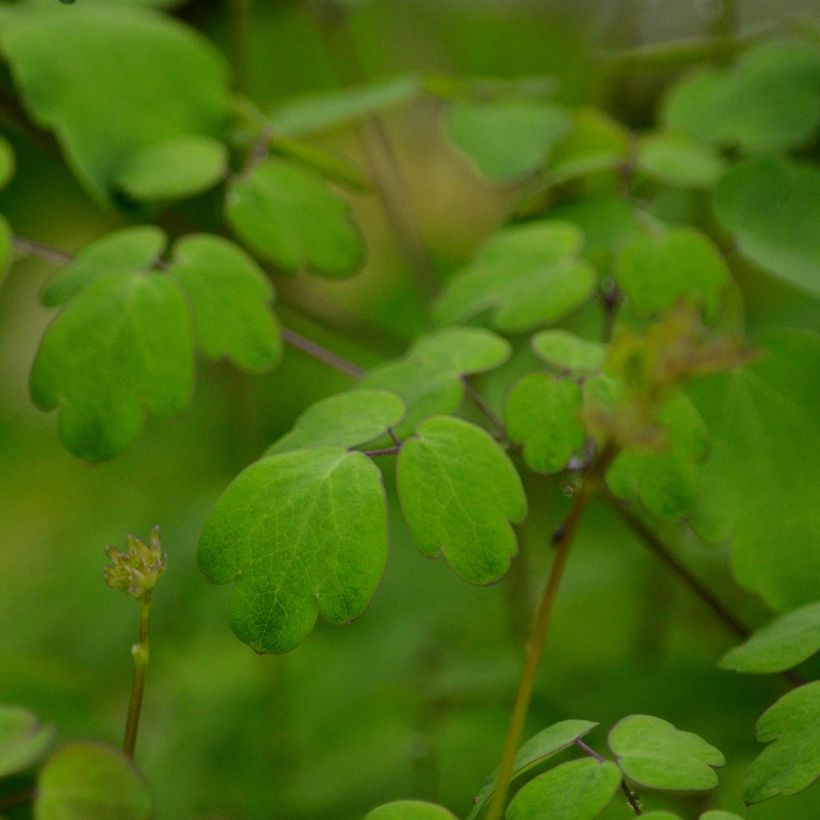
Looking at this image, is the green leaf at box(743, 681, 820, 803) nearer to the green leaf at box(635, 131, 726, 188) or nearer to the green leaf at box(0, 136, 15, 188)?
Answer: the green leaf at box(635, 131, 726, 188)

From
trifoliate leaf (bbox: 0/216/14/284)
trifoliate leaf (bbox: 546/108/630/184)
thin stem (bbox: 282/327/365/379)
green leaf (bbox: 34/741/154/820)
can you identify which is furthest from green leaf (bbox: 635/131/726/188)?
green leaf (bbox: 34/741/154/820)

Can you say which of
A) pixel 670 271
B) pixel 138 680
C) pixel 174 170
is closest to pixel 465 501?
pixel 138 680

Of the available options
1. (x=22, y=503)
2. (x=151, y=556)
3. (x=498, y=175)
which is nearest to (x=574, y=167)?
(x=498, y=175)

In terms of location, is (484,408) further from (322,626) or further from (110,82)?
(322,626)

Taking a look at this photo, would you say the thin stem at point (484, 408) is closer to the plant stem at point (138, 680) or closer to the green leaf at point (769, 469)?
the green leaf at point (769, 469)

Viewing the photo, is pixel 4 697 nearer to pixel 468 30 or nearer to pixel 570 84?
pixel 570 84

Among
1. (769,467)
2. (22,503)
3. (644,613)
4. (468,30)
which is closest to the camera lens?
(769,467)
